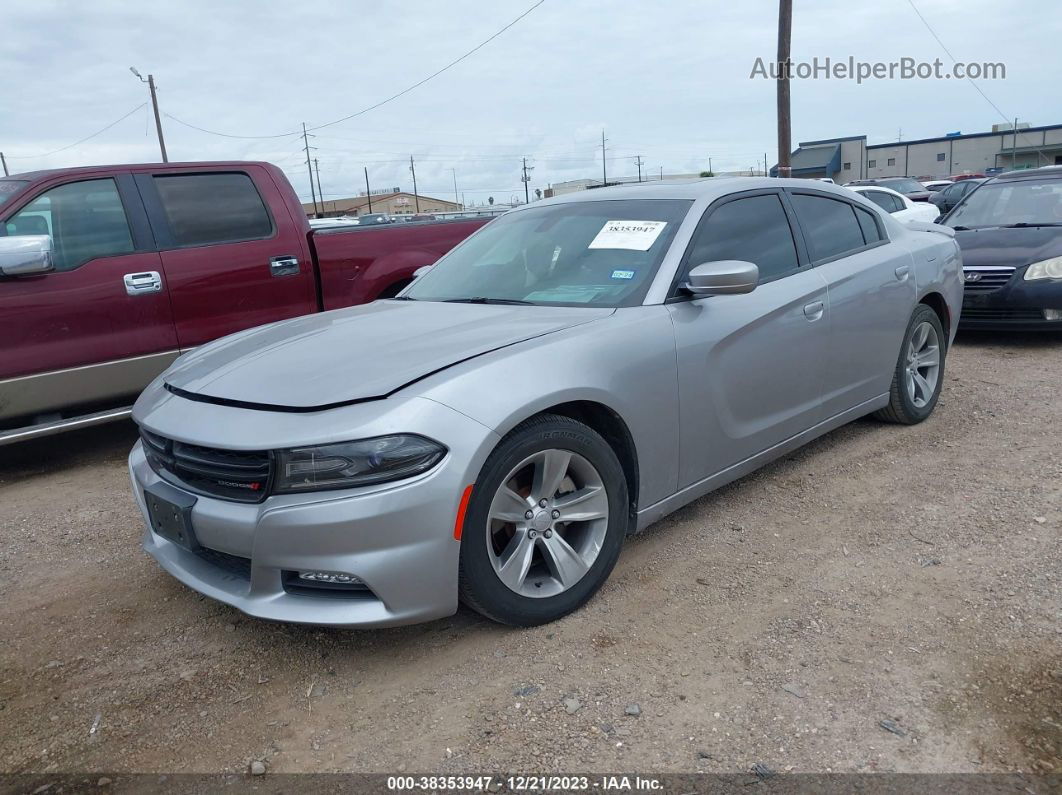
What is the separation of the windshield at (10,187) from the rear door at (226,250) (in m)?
0.65

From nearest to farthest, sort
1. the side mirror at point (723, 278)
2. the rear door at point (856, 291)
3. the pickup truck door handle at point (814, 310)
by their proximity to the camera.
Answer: the side mirror at point (723, 278) → the pickup truck door handle at point (814, 310) → the rear door at point (856, 291)

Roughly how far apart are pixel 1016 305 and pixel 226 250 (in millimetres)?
6538

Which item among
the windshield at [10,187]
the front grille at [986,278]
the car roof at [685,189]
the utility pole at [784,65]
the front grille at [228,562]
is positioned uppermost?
the utility pole at [784,65]

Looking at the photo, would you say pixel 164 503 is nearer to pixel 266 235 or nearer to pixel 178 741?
pixel 178 741

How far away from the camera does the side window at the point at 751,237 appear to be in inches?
142

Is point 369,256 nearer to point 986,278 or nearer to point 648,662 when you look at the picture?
point 648,662

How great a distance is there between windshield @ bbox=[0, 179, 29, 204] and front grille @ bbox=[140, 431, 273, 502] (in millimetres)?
2914

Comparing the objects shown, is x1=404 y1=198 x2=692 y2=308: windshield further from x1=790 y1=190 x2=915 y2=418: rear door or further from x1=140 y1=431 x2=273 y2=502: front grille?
x1=140 y1=431 x2=273 y2=502: front grille

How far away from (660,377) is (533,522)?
0.80m

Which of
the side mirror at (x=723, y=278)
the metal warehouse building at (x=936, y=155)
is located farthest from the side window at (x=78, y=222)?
the metal warehouse building at (x=936, y=155)

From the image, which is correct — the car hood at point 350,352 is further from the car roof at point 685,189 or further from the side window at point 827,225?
the side window at point 827,225

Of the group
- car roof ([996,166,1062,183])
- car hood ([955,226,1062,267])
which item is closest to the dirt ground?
car hood ([955,226,1062,267])

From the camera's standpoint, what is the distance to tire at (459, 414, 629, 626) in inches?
104

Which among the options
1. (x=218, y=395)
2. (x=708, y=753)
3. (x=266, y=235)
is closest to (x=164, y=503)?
(x=218, y=395)
